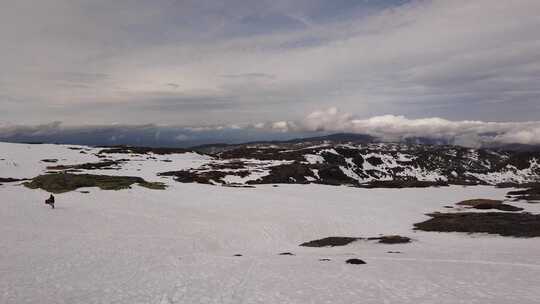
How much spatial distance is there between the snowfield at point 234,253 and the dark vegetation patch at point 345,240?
98cm

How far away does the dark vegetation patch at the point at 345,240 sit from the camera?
3412 centimetres

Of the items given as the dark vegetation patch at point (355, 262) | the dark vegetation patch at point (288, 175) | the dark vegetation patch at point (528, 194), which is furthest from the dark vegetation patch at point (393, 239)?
the dark vegetation patch at point (288, 175)

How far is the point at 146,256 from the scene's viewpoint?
26875mm

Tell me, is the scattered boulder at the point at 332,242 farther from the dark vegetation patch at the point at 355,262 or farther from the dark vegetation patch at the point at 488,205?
the dark vegetation patch at the point at 488,205

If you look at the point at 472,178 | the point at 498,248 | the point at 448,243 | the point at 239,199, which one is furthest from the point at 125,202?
the point at 472,178

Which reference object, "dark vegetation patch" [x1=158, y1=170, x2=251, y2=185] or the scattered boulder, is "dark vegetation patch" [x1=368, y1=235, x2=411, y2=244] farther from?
"dark vegetation patch" [x1=158, y1=170, x2=251, y2=185]

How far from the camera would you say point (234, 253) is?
3067 centimetres

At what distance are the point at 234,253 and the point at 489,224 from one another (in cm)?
2553

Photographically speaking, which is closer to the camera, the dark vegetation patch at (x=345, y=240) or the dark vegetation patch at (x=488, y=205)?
the dark vegetation patch at (x=345, y=240)

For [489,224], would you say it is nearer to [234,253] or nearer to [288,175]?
[234,253]

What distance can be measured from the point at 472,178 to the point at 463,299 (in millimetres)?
204830

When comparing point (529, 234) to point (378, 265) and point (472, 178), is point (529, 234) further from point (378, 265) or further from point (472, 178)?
point (472, 178)

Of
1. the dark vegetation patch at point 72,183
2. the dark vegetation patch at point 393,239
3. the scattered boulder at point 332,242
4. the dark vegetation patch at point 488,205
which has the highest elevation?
the dark vegetation patch at point 72,183

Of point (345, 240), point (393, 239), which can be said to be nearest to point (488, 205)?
point (393, 239)
